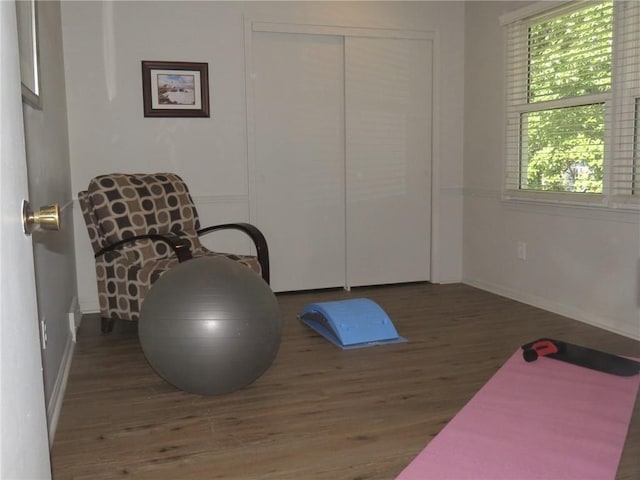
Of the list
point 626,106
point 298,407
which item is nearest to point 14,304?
point 298,407

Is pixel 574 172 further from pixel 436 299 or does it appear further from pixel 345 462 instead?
pixel 345 462

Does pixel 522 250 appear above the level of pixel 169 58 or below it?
below

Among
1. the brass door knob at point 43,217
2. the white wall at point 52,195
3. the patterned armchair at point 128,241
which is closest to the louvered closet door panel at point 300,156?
the patterned armchair at point 128,241

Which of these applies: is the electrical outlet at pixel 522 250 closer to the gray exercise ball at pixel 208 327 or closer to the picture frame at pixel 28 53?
the gray exercise ball at pixel 208 327

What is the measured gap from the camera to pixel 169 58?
4270 mm

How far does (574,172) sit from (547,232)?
0.46 meters

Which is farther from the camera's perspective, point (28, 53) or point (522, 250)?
point (522, 250)

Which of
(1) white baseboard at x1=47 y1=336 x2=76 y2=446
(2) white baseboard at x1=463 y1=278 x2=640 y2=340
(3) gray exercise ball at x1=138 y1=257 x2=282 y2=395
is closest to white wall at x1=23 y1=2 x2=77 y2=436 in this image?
(1) white baseboard at x1=47 y1=336 x2=76 y2=446

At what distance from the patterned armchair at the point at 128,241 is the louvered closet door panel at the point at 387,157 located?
1.43 m

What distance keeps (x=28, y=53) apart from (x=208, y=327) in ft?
4.19

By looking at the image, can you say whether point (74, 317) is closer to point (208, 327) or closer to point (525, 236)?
point (208, 327)

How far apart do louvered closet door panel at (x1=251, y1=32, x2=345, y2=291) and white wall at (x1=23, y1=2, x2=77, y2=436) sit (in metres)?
1.37

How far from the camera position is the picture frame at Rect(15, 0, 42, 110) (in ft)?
7.13

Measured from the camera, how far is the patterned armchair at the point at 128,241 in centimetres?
345
